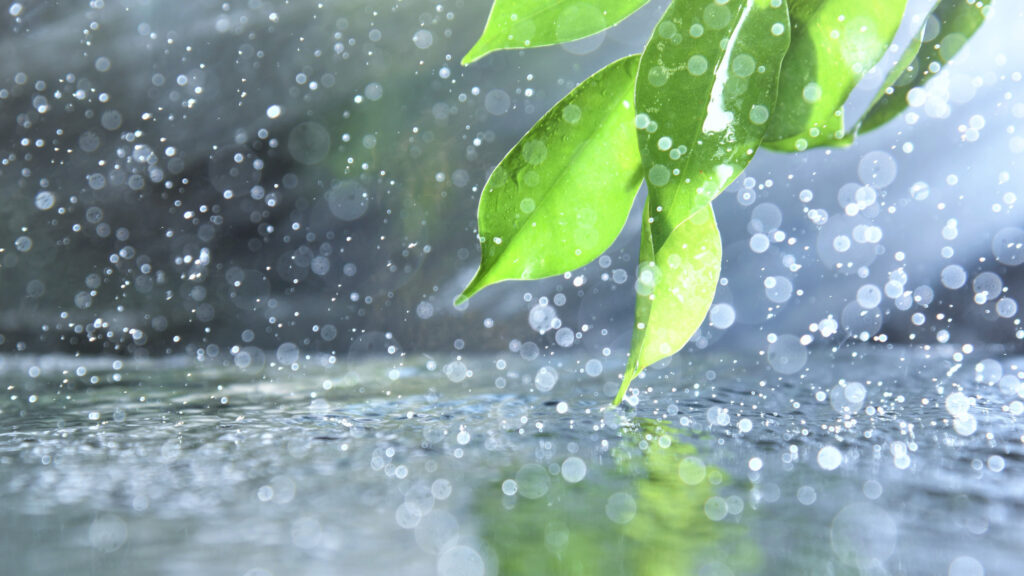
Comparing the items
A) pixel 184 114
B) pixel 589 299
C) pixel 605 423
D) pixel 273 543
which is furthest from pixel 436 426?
pixel 184 114

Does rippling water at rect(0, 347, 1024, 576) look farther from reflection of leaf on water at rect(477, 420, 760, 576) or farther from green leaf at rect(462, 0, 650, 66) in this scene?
green leaf at rect(462, 0, 650, 66)

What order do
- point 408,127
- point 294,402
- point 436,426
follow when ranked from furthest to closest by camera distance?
point 408,127, point 294,402, point 436,426

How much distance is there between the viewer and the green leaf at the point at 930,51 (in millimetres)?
187

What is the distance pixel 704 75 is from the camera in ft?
0.49

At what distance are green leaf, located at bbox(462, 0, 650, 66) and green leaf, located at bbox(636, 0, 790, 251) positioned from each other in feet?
0.09

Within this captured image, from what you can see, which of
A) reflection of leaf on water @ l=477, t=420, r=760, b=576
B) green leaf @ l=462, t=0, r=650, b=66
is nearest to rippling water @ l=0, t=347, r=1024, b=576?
reflection of leaf on water @ l=477, t=420, r=760, b=576

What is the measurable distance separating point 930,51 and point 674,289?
3.2 inches

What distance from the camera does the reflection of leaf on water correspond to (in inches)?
6.4

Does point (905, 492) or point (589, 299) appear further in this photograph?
point (589, 299)

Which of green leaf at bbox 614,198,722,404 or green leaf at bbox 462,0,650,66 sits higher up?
green leaf at bbox 462,0,650,66

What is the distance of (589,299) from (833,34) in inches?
35.0

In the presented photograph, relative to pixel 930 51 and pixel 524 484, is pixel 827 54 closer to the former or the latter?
pixel 930 51

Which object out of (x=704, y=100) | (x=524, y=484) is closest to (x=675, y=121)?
(x=704, y=100)

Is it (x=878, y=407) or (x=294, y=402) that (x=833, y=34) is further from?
(x=294, y=402)
